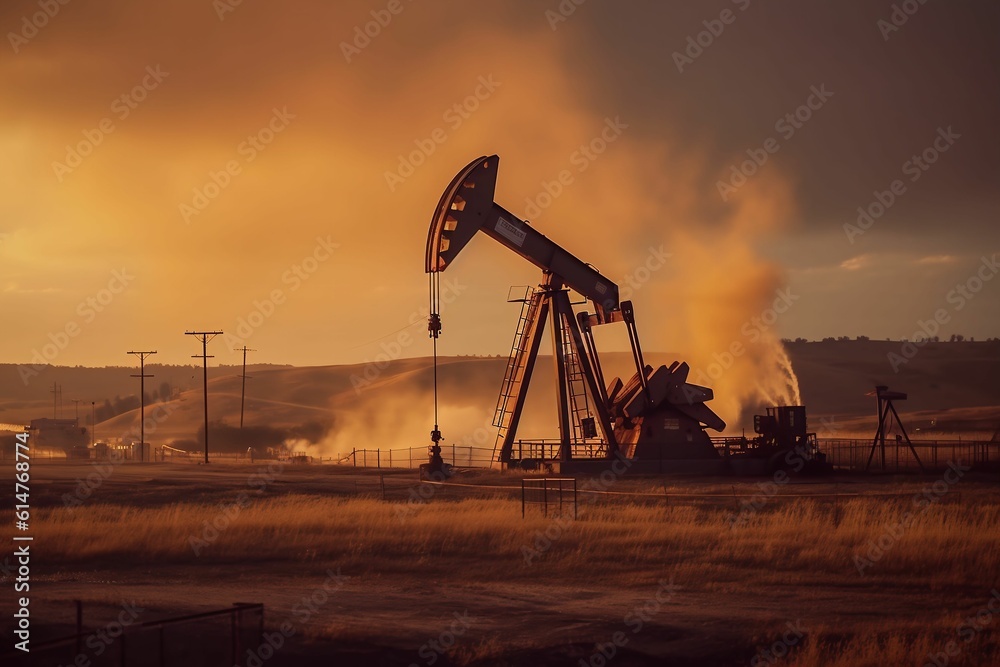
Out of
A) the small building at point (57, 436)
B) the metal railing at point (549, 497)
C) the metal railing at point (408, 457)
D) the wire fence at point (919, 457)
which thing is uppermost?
the small building at point (57, 436)

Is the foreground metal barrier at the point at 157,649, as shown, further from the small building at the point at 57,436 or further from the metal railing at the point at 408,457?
the small building at the point at 57,436

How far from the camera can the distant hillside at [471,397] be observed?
96375 mm

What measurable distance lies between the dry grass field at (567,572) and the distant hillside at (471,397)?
55014mm

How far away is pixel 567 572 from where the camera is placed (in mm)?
19281

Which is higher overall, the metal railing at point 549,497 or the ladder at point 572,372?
the ladder at point 572,372

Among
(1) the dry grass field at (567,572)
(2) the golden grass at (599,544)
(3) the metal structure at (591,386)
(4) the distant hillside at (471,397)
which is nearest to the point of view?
(1) the dry grass field at (567,572)

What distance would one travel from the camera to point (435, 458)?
37938 mm

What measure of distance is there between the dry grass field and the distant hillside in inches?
2166

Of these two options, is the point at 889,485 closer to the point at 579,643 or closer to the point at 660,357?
the point at 579,643

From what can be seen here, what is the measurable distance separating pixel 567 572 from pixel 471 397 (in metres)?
111

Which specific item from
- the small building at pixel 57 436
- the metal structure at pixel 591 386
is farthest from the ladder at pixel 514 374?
the small building at pixel 57 436

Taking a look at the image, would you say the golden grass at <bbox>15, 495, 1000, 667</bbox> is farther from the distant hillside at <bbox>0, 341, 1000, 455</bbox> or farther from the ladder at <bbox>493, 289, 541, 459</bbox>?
the distant hillside at <bbox>0, 341, 1000, 455</bbox>

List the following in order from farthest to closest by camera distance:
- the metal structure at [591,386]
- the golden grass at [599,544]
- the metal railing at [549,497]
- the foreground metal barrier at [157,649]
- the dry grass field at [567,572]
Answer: the metal structure at [591,386], the metal railing at [549,497], the golden grass at [599,544], the dry grass field at [567,572], the foreground metal barrier at [157,649]

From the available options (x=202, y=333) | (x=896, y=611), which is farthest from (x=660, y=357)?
(x=896, y=611)
